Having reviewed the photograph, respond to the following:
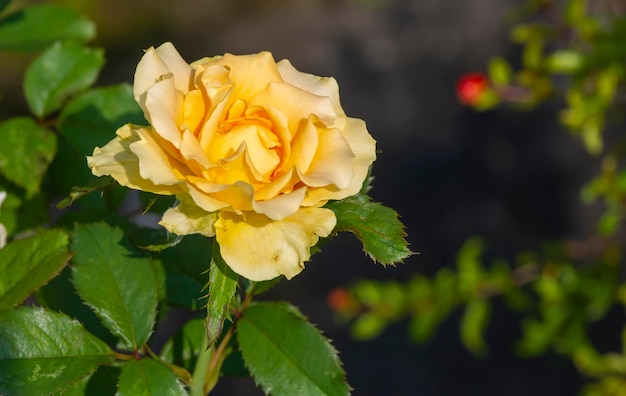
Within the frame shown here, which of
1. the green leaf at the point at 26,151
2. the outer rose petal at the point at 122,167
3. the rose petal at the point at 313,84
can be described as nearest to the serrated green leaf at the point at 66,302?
the green leaf at the point at 26,151

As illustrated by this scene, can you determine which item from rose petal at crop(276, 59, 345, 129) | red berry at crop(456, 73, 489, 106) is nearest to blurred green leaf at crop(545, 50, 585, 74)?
red berry at crop(456, 73, 489, 106)

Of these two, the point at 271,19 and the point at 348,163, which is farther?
the point at 271,19

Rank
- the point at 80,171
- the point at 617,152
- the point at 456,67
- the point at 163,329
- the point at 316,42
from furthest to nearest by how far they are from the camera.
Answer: the point at 316,42 → the point at 456,67 → the point at 163,329 → the point at 617,152 → the point at 80,171

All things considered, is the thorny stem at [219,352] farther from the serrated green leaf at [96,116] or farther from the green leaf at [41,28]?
the green leaf at [41,28]

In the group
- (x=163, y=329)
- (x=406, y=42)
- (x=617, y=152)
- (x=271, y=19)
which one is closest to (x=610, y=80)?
(x=617, y=152)

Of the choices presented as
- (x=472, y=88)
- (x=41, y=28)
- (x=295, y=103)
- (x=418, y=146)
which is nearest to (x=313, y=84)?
(x=295, y=103)

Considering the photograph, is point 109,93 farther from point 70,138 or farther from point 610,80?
point 610,80

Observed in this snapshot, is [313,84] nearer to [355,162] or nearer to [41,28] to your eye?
[355,162]
